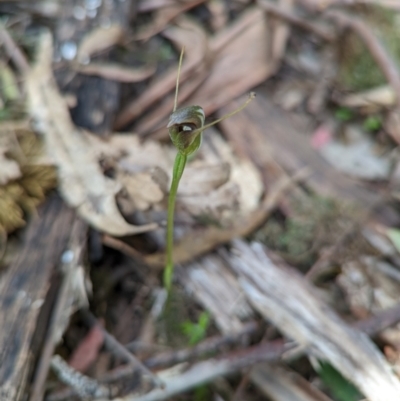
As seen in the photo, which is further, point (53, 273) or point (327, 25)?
point (327, 25)

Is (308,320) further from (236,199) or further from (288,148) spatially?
(288,148)

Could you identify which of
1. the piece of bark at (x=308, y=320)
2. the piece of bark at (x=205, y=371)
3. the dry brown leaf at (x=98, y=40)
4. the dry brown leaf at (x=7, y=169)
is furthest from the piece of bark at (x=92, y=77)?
the piece of bark at (x=205, y=371)

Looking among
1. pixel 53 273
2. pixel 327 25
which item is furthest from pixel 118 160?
pixel 327 25

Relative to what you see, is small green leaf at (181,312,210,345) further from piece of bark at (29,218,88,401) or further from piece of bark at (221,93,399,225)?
piece of bark at (221,93,399,225)

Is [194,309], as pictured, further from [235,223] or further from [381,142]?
[381,142]

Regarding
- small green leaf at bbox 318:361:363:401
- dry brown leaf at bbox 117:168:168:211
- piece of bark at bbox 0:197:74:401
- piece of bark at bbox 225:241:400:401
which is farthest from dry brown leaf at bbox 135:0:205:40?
small green leaf at bbox 318:361:363:401
